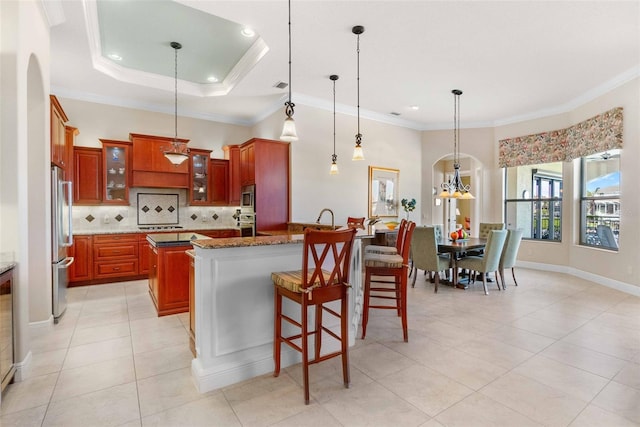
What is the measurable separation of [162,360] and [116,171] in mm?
4118

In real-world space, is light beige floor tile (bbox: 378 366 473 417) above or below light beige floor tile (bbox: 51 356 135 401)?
below

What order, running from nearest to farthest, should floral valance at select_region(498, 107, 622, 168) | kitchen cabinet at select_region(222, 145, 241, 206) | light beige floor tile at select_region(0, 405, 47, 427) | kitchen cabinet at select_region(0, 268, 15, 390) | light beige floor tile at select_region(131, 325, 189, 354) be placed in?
1. light beige floor tile at select_region(0, 405, 47, 427)
2. kitchen cabinet at select_region(0, 268, 15, 390)
3. light beige floor tile at select_region(131, 325, 189, 354)
4. floral valance at select_region(498, 107, 622, 168)
5. kitchen cabinet at select_region(222, 145, 241, 206)

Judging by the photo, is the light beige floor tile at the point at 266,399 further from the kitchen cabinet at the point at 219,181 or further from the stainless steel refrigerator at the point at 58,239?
the kitchen cabinet at the point at 219,181

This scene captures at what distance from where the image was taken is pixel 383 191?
6770 mm

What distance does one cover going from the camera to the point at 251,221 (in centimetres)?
539

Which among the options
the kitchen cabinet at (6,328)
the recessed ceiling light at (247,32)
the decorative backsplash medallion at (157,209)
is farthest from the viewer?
the decorative backsplash medallion at (157,209)

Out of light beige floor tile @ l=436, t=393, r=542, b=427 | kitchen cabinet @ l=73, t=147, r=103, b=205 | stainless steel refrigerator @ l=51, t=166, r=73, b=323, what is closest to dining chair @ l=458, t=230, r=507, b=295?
light beige floor tile @ l=436, t=393, r=542, b=427

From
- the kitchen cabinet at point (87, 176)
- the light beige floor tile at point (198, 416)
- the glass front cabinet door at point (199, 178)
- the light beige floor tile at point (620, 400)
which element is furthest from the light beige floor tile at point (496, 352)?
the kitchen cabinet at point (87, 176)

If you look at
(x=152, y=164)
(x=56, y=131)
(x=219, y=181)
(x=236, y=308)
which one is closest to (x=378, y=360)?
(x=236, y=308)

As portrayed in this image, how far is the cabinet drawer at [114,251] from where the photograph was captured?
16.8ft

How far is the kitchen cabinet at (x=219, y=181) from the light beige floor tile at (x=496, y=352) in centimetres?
502

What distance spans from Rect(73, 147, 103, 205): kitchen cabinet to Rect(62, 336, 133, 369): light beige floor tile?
10.6 ft

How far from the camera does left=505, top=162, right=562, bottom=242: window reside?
639cm

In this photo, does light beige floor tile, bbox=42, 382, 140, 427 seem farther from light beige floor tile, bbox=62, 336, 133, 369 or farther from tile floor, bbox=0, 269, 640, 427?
light beige floor tile, bbox=62, 336, 133, 369
